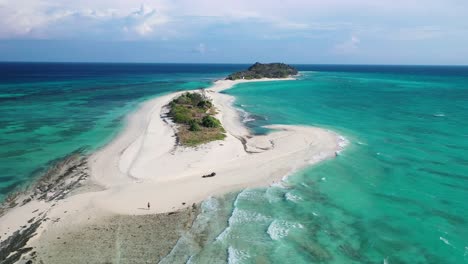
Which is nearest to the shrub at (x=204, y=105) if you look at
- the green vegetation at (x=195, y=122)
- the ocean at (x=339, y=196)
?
the green vegetation at (x=195, y=122)

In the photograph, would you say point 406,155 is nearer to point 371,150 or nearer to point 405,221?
point 371,150

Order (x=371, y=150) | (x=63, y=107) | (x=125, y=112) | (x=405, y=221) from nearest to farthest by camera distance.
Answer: (x=405, y=221), (x=371, y=150), (x=125, y=112), (x=63, y=107)

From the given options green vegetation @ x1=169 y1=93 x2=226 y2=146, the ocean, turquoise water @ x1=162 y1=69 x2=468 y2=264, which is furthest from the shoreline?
turquoise water @ x1=162 y1=69 x2=468 y2=264

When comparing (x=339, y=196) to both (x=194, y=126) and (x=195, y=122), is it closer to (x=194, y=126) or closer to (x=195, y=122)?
(x=194, y=126)

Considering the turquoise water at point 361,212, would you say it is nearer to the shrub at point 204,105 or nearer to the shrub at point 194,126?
the shrub at point 194,126

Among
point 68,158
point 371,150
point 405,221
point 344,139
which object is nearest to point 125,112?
point 68,158

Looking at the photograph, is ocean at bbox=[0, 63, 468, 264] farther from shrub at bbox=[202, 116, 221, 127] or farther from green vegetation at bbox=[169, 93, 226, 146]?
green vegetation at bbox=[169, 93, 226, 146]
